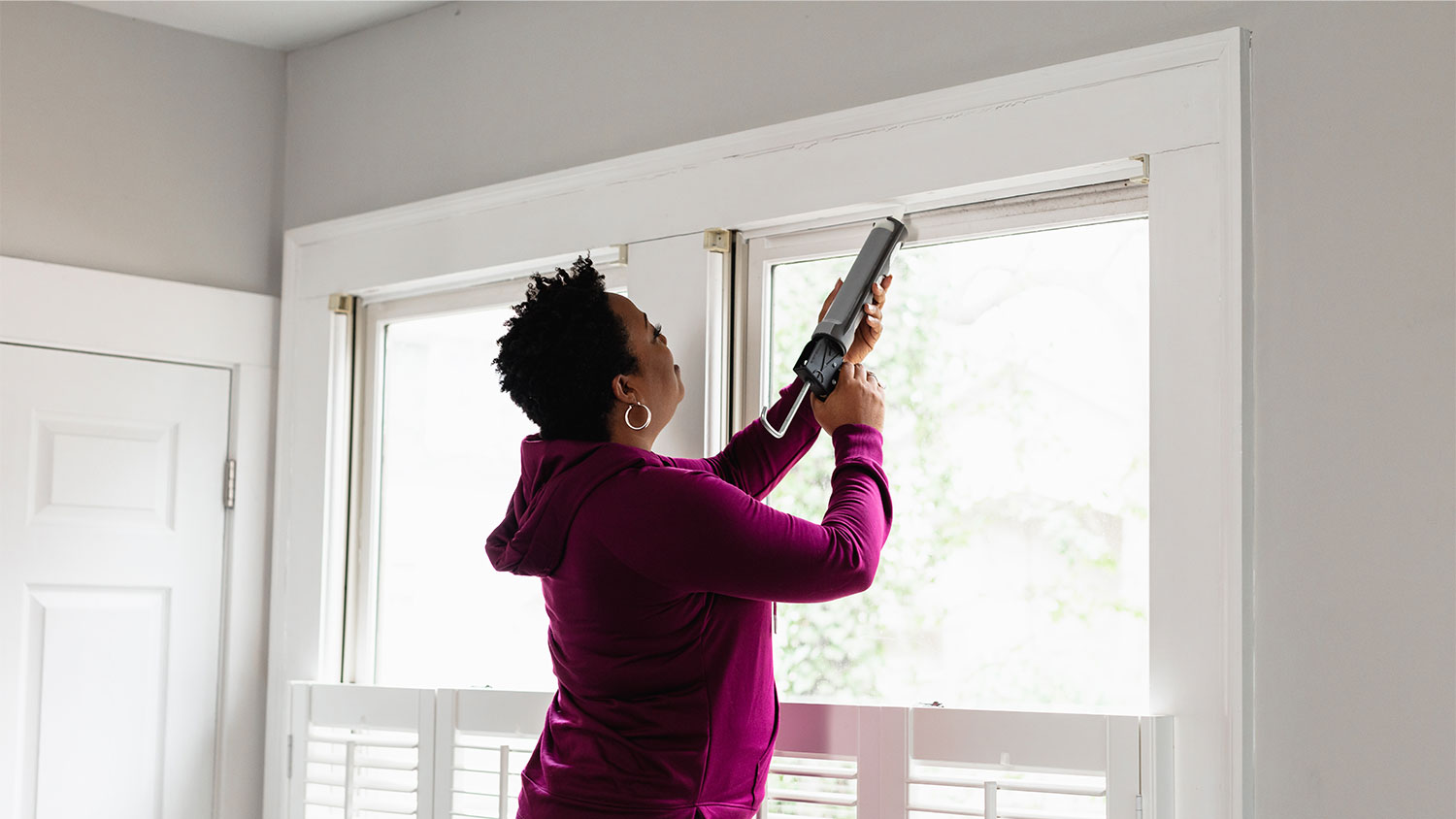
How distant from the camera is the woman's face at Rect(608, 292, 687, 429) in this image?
1.48 metres

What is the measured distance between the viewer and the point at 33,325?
208 centimetres

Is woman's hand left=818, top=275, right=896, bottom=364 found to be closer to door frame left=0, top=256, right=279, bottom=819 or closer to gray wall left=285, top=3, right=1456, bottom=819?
gray wall left=285, top=3, right=1456, bottom=819

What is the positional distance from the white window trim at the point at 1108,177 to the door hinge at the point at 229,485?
1.68 feet

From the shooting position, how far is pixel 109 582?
216 centimetres

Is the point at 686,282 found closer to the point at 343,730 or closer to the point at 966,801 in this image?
the point at 966,801

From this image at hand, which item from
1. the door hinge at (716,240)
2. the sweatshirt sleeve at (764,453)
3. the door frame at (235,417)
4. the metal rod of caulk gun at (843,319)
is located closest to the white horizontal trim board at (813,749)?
the door frame at (235,417)

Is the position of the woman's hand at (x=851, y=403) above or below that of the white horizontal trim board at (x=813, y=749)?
above

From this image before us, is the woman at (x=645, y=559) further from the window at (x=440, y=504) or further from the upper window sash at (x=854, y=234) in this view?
the window at (x=440, y=504)

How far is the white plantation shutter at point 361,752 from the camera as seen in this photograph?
79.4 inches

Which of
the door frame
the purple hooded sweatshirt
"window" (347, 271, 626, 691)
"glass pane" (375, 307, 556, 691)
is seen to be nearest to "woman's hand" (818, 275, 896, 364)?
the purple hooded sweatshirt

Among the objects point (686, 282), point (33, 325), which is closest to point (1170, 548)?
point (686, 282)

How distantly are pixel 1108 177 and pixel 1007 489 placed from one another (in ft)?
1.25

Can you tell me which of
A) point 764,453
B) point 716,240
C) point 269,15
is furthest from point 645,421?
point 269,15

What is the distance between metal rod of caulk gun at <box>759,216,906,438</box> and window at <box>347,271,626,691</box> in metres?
0.57
